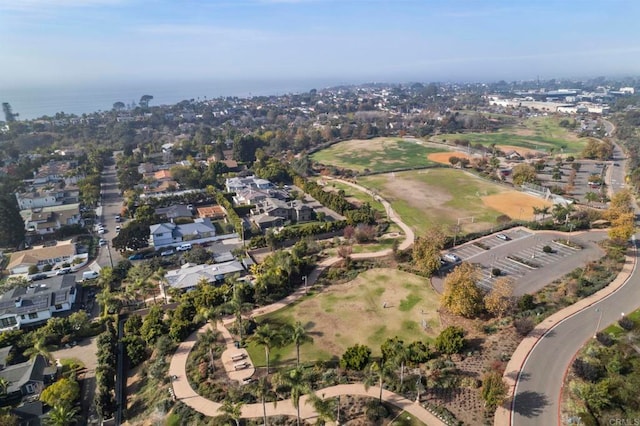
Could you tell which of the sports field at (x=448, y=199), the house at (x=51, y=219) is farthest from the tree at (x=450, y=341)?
the house at (x=51, y=219)

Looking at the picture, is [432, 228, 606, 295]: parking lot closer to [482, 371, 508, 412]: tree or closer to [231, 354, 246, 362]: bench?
[482, 371, 508, 412]: tree

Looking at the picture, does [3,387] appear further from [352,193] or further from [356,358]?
[352,193]

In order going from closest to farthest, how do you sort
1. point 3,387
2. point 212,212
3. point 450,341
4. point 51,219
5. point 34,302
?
point 3,387
point 450,341
point 34,302
point 51,219
point 212,212

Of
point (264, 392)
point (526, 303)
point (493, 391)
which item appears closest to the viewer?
point (493, 391)

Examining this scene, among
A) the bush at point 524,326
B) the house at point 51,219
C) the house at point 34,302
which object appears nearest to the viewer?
the bush at point 524,326

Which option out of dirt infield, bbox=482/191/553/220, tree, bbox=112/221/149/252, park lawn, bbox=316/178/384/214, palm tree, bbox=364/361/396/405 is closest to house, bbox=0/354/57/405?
tree, bbox=112/221/149/252

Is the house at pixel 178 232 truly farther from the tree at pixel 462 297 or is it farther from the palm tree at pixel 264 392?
the tree at pixel 462 297

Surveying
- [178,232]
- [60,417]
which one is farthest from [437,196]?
[60,417]
